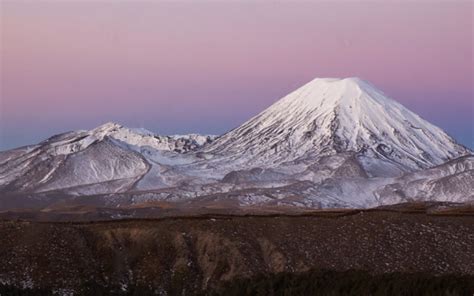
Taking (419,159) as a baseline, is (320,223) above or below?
above

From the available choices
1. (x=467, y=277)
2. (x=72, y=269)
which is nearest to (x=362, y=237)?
(x=467, y=277)

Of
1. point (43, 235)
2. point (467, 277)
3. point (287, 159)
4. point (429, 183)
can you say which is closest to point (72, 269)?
point (43, 235)

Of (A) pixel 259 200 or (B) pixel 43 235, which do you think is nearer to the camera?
(B) pixel 43 235

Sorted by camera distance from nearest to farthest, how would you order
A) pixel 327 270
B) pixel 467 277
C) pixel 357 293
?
pixel 357 293 < pixel 467 277 < pixel 327 270

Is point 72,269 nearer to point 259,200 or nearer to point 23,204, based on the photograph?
point 259,200

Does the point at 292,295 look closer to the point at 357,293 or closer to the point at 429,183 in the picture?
the point at 357,293

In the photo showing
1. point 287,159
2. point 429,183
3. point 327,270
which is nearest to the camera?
point 327,270
